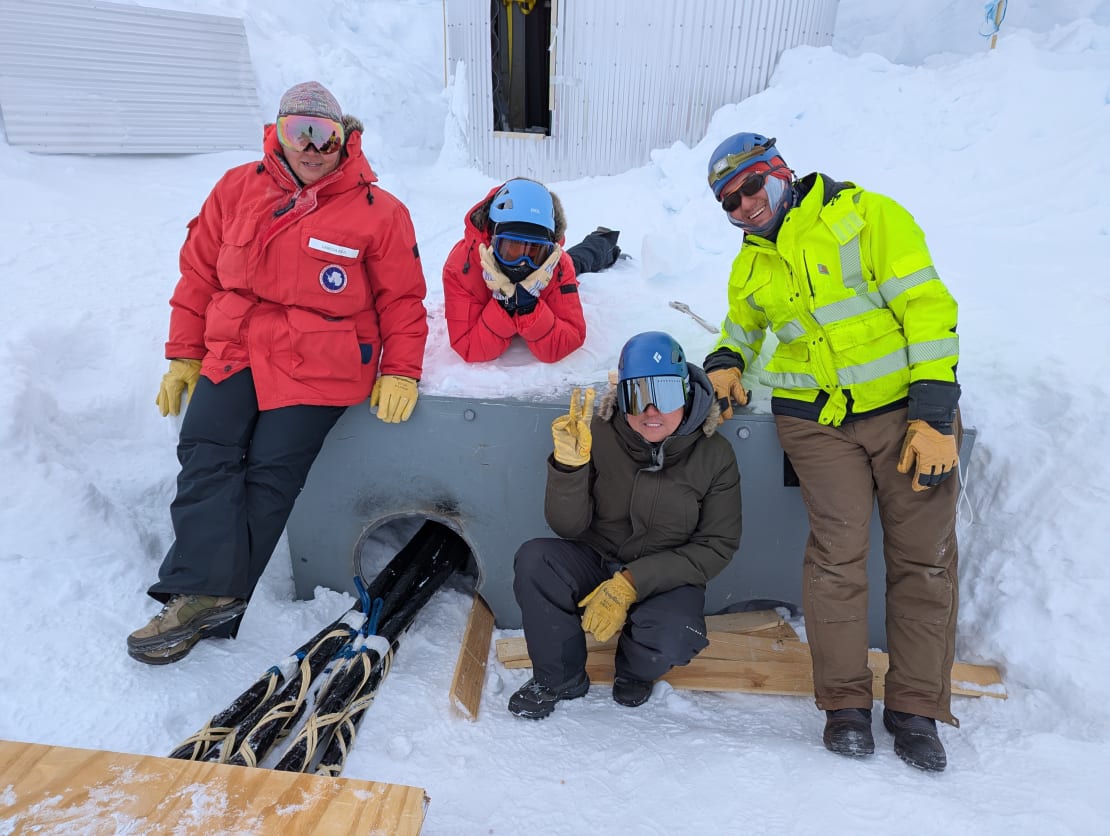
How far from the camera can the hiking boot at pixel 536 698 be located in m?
2.36

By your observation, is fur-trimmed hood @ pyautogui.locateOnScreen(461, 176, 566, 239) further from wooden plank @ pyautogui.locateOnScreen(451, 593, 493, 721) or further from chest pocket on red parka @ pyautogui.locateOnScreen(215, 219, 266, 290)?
wooden plank @ pyautogui.locateOnScreen(451, 593, 493, 721)

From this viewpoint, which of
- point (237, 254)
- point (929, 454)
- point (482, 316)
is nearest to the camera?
Answer: point (929, 454)

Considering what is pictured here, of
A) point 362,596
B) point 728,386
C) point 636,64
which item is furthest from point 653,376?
point 636,64

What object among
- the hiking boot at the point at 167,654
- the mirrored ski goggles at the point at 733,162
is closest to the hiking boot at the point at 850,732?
the mirrored ski goggles at the point at 733,162

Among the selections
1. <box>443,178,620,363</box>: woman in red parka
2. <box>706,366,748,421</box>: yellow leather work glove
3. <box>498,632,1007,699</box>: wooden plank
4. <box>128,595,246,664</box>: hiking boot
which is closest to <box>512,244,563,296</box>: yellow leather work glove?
<box>443,178,620,363</box>: woman in red parka

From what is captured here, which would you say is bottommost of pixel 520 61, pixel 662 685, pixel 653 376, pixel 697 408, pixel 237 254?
pixel 662 685

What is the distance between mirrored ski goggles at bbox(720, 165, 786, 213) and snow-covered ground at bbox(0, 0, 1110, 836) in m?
0.96

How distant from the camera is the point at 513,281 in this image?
8.97 feet

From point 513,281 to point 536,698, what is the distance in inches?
60.6

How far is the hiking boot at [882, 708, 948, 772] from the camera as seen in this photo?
6.76 feet

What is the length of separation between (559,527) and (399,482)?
809 millimetres

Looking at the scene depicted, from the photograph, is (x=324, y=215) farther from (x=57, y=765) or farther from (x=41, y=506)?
(x=57, y=765)

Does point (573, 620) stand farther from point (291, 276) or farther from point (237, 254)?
point (237, 254)

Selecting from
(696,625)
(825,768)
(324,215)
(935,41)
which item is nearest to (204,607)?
(324,215)
